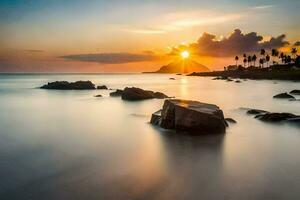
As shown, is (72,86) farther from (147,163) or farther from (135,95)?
(147,163)

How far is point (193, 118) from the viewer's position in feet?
54.4

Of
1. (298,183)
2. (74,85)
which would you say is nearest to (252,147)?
(298,183)

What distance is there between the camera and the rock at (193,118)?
1656cm

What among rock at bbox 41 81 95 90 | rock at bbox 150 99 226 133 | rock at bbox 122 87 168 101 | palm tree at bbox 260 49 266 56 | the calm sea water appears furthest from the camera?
palm tree at bbox 260 49 266 56

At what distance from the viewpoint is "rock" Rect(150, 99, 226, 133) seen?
16562mm

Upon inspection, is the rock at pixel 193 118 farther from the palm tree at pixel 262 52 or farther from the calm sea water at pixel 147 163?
the palm tree at pixel 262 52

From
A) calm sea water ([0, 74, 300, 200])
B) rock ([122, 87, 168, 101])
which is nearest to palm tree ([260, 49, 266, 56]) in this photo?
rock ([122, 87, 168, 101])

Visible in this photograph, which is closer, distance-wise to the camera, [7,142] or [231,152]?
[231,152]

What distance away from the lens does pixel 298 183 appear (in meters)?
9.55

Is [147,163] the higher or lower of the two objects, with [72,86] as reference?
lower

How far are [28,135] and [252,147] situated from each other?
11774 mm

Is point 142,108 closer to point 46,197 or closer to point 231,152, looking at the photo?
point 231,152

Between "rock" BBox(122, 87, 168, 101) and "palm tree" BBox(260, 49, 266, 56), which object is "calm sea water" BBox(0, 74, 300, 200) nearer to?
"rock" BBox(122, 87, 168, 101)

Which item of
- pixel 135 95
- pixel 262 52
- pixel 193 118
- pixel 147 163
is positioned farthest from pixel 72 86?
pixel 262 52
